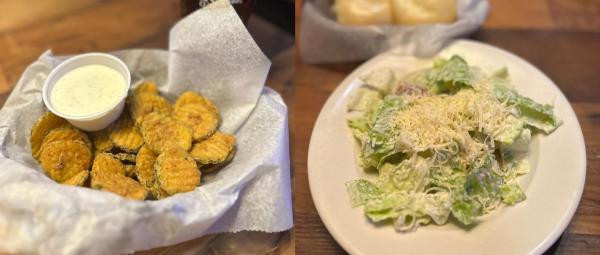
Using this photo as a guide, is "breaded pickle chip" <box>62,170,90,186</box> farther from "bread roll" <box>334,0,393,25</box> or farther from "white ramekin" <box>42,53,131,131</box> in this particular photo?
"bread roll" <box>334,0,393,25</box>

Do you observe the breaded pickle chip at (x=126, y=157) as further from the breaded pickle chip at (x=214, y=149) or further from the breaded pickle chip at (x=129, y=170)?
the breaded pickle chip at (x=214, y=149)

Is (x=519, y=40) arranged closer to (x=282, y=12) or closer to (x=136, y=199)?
(x=282, y=12)

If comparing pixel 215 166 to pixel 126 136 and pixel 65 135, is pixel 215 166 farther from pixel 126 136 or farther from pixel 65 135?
pixel 65 135

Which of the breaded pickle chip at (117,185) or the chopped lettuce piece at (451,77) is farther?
the chopped lettuce piece at (451,77)

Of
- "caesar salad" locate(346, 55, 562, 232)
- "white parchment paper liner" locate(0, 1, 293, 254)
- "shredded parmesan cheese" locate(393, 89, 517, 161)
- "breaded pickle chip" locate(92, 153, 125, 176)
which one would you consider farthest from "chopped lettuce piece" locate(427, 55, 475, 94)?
"breaded pickle chip" locate(92, 153, 125, 176)

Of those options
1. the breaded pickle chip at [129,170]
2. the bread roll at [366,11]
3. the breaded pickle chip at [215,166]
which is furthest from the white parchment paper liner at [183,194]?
the bread roll at [366,11]

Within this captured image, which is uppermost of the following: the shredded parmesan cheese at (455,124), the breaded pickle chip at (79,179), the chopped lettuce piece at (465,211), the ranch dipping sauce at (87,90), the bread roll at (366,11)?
the bread roll at (366,11)

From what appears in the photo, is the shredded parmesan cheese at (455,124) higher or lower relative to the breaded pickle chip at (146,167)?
higher

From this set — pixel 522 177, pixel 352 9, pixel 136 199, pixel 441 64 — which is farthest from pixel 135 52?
pixel 522 177

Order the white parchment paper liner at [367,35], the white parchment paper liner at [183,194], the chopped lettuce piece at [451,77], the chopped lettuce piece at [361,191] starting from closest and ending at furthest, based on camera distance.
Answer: the white parchment paper liner at [183,194]
the chopped lettuce piece at [361,191]
the chopped lettuce piece at [451,77]
the white parchment paper liner at [367,35]
